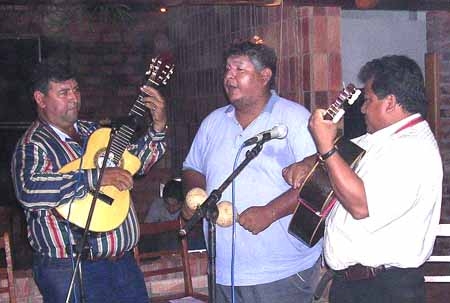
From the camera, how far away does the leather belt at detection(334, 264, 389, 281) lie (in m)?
2.88

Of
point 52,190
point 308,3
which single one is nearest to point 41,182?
point 52,190

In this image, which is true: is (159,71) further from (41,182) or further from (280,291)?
(280,291)

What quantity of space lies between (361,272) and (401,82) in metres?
0.73

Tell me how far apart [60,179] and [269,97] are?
0.98m

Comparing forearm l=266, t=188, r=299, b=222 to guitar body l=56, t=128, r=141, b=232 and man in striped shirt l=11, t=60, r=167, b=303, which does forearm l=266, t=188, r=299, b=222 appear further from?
guitar body l=56, t=128, r=141, b=232

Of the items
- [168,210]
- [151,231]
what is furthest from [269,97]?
[168,210]

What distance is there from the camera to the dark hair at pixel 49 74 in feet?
11.7

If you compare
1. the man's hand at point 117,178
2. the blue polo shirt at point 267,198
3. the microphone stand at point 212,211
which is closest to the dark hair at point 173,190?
the man's hand at point 117,178

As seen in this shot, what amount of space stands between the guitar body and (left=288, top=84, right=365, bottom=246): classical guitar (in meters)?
0.86

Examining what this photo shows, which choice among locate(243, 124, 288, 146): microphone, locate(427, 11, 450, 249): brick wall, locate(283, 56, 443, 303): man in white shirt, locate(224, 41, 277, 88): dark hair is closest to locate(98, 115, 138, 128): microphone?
locate(224, 41, 277, 88): dark hair

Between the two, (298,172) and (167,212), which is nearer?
(298,172)

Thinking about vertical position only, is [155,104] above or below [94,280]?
above

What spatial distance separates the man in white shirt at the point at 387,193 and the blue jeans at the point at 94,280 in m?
1.04

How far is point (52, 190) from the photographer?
332cm
